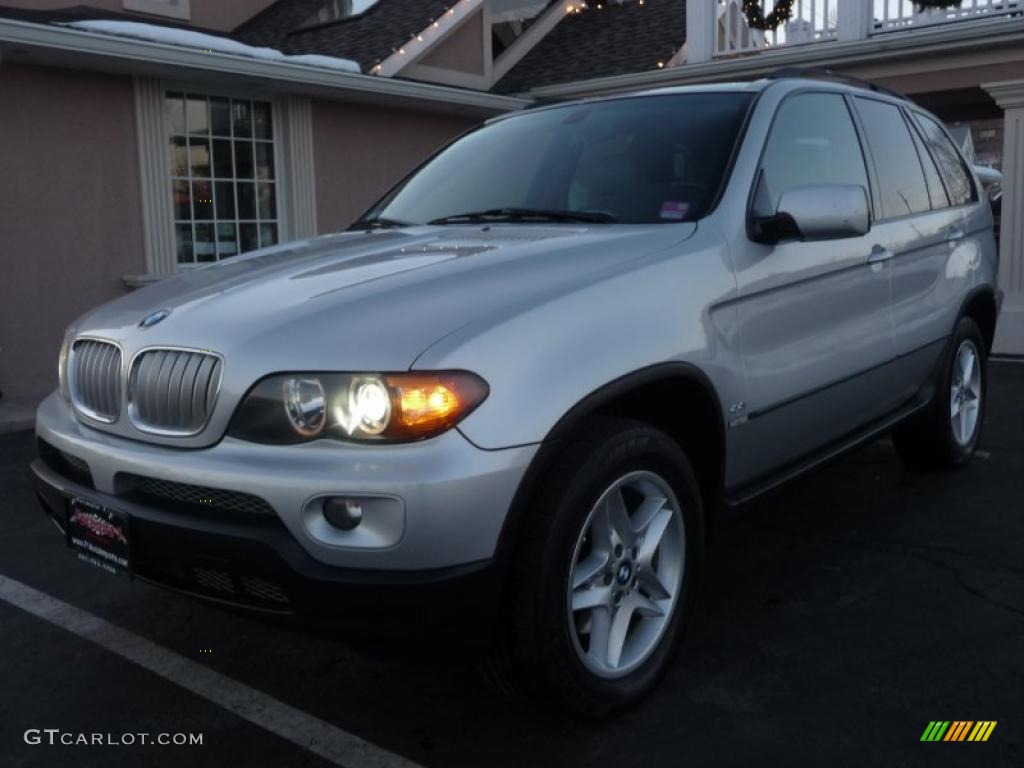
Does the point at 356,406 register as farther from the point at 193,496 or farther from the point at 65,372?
the point at 65,372

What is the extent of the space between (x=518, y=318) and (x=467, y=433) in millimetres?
356

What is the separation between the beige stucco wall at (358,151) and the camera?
10844 mm

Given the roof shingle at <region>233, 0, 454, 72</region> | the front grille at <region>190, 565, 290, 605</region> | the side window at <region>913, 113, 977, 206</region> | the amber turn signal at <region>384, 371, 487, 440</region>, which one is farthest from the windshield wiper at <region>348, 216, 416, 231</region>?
the roof shingle at <region>233, 0, 454, 72</region>

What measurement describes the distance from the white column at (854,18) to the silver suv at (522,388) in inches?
277

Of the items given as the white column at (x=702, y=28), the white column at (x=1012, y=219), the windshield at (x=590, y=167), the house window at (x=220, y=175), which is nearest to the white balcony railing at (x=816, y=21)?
the white column at (x=702, y=28)

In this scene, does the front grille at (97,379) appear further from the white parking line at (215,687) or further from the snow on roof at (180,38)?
the snow on roof at (180,38)

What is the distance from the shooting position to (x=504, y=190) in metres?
4.00

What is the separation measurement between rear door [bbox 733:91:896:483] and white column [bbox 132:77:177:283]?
265 inches

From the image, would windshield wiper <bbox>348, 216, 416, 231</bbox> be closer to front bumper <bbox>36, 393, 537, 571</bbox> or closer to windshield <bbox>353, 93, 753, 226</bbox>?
windshield <bbox>353, 93, 753, 226</bbox>

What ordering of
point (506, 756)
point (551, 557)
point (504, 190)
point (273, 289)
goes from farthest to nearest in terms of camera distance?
1. point (504, 190)
2. point (273, 289)
3. point (506, 756)
4. point (551, 557)

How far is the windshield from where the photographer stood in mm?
3564

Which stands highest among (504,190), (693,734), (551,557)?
(504,190)

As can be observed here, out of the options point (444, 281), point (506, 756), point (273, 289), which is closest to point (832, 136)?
point (444, 281)

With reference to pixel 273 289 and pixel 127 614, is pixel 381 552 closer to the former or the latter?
pixel 273 289
